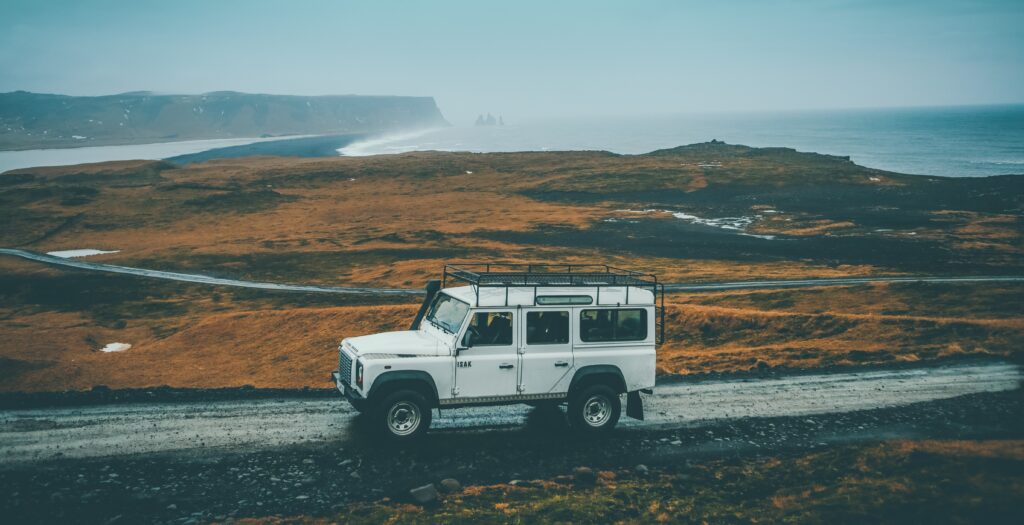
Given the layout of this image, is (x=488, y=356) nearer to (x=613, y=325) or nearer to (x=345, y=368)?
(x=613, y=325)

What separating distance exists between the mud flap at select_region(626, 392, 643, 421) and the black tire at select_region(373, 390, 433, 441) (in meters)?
4.85

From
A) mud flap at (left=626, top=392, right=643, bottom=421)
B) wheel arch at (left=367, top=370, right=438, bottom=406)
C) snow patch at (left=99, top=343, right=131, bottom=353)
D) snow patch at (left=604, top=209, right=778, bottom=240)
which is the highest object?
wheel arch at (left=367, top=370, right=438, bottom=406)

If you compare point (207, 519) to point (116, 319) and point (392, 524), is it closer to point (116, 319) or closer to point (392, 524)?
point (392, 524)

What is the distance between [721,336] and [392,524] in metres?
23.9

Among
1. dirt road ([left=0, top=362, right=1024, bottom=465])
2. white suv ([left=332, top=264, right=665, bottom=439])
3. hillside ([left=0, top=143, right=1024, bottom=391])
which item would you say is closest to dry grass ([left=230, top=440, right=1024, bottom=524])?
white suv ([left=332, top=264, right=665, bottom=439])

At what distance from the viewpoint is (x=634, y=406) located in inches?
660

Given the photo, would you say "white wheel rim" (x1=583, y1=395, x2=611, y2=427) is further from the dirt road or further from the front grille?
the front grille

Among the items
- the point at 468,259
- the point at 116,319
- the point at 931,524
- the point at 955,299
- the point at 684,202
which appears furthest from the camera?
the point at 684,202

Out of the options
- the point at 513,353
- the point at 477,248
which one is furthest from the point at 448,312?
the point at 477,248

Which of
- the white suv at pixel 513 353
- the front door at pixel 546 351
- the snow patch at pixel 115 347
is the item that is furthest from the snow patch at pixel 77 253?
the front door at pixel 546 351

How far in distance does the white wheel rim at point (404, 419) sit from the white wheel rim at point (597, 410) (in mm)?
3845

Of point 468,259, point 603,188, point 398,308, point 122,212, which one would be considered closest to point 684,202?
point 603,188

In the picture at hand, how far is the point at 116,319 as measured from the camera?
47312 mm

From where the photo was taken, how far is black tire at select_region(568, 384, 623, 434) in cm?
1602
